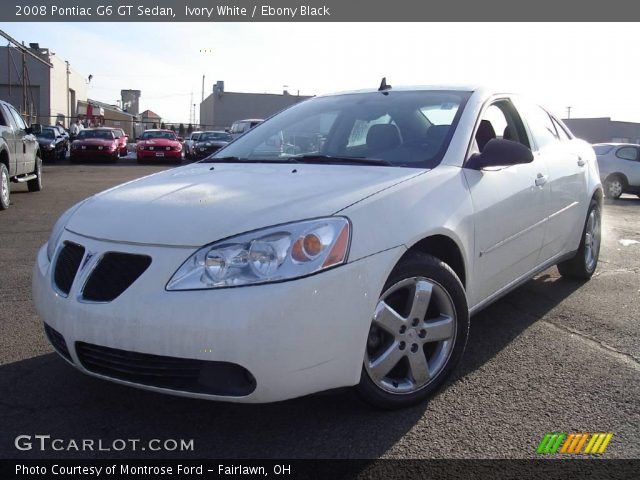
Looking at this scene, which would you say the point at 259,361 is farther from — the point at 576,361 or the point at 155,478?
Result: the point at 576,361

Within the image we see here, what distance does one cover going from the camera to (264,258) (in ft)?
8.07

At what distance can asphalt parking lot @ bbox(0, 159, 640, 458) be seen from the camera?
2609 mm

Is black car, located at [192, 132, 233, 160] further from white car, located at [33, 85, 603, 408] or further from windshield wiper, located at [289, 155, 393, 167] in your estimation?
white car, located at [33, 85, 603, 408]

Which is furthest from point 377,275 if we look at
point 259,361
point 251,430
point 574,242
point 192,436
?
point 574,242

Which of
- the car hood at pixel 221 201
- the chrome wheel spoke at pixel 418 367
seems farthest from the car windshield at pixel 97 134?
the chrome wheel spoke at pixel 418 367

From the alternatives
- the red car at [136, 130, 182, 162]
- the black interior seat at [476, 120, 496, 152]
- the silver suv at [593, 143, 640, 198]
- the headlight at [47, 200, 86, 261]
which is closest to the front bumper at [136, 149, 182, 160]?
the red car at [136, 130, 182, 162]

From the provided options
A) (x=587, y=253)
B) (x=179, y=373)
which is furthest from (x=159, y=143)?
(x=179, y=373)

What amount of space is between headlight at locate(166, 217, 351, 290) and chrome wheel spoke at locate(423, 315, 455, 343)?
718 mm

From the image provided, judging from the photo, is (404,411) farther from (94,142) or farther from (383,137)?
(94,142)

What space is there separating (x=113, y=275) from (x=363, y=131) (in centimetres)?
193

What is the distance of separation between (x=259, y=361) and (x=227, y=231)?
0.54 metres

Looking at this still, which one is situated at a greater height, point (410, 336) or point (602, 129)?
point (602, 129)

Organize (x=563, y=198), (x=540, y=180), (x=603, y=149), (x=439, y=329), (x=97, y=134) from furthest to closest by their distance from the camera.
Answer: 1. (x=97, y=134)
2. (x=603, y=149)
3. (x=563, y=198)
4. (x=540, y=180)
5. (x=439, y=329)

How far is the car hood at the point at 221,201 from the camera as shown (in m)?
2.60
